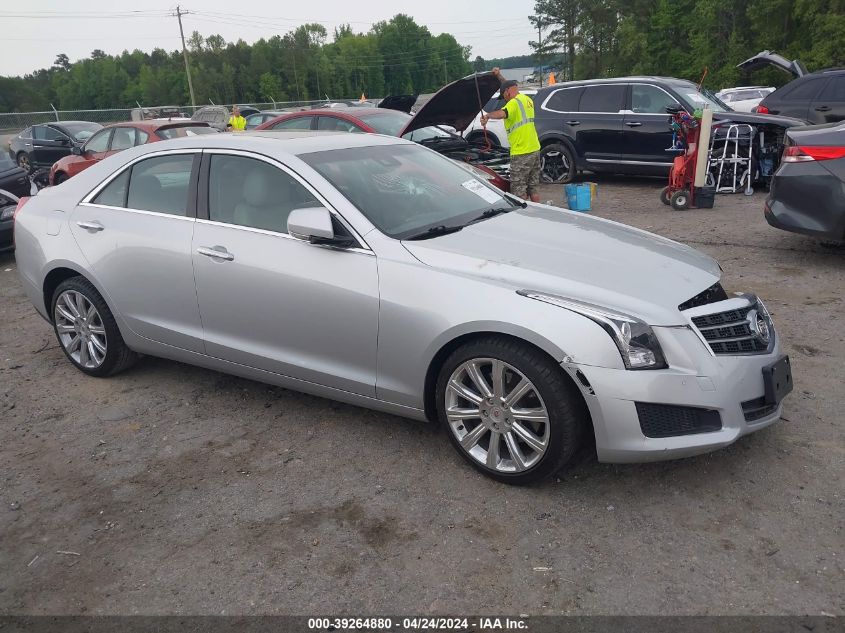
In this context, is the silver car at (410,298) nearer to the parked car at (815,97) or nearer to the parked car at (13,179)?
the parked car at (13,179)

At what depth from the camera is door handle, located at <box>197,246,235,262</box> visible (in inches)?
154

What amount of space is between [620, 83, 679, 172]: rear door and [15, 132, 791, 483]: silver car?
7292mm

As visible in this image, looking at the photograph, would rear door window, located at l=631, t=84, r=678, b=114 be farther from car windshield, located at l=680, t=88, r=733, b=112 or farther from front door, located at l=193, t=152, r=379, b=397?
front door, located at l=193, t=152, r=379, b=397

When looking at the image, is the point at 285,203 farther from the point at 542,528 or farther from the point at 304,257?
→ the point at 542,528

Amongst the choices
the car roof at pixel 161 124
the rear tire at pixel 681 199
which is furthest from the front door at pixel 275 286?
the car roof at pixel 161 124

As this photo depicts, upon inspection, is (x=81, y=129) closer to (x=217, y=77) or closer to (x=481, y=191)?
(x=481, y=191)

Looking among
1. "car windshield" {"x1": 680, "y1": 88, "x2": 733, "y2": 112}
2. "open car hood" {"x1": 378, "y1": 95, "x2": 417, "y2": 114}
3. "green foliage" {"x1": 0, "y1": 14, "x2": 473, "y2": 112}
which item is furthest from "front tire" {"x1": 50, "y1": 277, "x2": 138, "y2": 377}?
"green foliage" {"x1": 0, "y1": 14, "x2": 473, "y2": 112}

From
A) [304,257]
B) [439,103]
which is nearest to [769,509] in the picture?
[304,257]

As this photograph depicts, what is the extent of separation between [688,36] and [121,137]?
49181 millimetres

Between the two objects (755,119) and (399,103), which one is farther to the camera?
(399,103)

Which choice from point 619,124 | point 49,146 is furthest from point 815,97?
point 49,146

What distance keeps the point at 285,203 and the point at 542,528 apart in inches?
86.6

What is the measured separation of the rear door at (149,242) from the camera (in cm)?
416

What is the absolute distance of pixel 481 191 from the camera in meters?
4.46
